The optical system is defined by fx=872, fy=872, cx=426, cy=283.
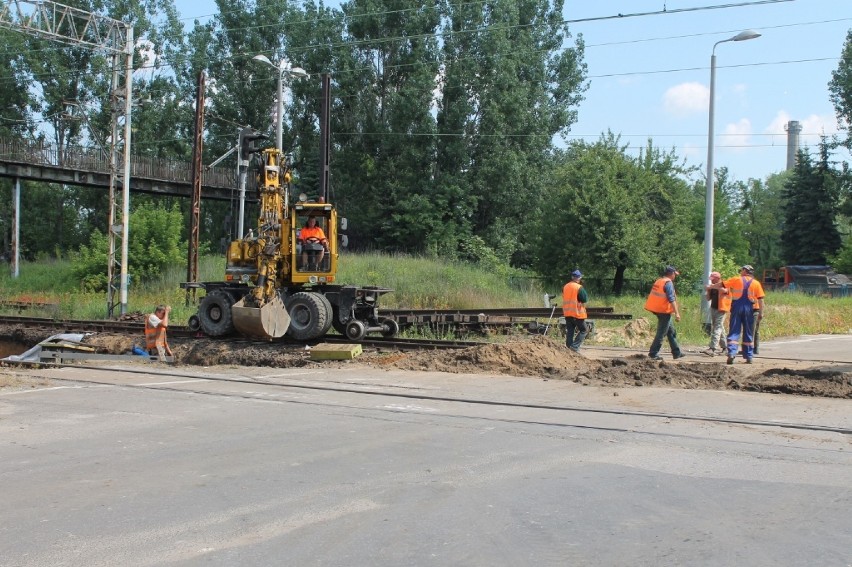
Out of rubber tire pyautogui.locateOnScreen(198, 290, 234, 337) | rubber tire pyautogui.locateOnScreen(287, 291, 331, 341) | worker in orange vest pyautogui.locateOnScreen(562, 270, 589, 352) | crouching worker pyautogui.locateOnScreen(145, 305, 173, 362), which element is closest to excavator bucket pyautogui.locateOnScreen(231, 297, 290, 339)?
rubber tire pyautogui.locateOnScreen(287, 291, 331, 341)

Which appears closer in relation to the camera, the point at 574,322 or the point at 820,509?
the point at 820,509

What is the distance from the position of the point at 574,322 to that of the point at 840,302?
22566mm

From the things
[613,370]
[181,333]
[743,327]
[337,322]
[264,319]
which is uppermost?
[743,327]

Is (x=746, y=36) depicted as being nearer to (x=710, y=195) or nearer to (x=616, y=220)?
(x=710, y=195)

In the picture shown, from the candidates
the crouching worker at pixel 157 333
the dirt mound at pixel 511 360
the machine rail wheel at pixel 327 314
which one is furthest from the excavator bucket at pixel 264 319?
the dirt mound at pixel 511 360

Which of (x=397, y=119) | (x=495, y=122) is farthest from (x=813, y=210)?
(x=397, y=119)

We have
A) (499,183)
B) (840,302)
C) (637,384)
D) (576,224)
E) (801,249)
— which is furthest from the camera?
(801,249)

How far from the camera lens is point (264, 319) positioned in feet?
63.2

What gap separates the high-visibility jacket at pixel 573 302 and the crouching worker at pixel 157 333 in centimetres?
817

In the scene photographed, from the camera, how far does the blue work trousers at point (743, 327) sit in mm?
15930

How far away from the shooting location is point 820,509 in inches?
257

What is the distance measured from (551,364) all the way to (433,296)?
620 inches

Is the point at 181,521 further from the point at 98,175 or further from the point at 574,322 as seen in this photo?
the point at 98,175

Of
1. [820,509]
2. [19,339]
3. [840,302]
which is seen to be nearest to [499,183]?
[840,302]
